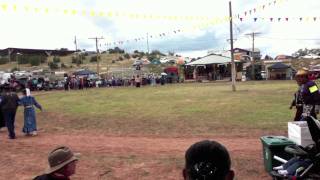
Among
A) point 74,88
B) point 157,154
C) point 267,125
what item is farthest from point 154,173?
point 74,88

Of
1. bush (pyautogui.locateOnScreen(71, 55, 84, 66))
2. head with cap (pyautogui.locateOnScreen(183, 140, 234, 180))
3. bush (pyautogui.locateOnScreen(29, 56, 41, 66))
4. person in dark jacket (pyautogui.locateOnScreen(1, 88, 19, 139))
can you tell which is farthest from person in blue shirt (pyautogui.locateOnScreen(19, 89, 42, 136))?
bush (pyautogui.locateOnScreen(29, 56, 41, 66))

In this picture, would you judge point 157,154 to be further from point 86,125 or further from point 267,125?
point 86,125

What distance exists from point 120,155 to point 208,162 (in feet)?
26.8

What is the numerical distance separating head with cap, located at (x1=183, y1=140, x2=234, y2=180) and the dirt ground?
18.6 feet

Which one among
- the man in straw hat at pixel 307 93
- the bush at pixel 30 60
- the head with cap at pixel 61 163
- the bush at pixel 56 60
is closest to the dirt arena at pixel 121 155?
the man in straw hat at pixel 307 93

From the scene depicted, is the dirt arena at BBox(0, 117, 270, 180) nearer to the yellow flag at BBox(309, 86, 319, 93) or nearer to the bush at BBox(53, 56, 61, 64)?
the yellow flag at BBox(309, 86, 319, 93)

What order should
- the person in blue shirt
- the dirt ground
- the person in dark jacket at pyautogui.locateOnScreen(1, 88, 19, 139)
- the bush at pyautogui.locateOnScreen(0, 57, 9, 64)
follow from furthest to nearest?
the bush at pyautogui.locateOnScreen(0, 57, 9, 64), the person in blue shirt, the person in dark jacket at pyautogui.locateOnScreen(1, 88, 19, 139), the dirt ground

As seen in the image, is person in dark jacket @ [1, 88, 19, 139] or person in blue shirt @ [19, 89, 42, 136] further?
person in blue shirt @ [19, 89, 42, 136]

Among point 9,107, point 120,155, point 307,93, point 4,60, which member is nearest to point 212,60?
point 4,60

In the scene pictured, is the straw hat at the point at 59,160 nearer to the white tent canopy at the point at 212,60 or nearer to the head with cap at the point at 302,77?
the head with cap at the point at 302,77

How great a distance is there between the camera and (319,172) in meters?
5.88

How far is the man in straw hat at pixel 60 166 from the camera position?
4387 millimetres

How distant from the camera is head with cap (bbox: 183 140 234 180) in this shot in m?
2.47

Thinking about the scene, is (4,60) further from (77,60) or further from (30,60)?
(77,60)
